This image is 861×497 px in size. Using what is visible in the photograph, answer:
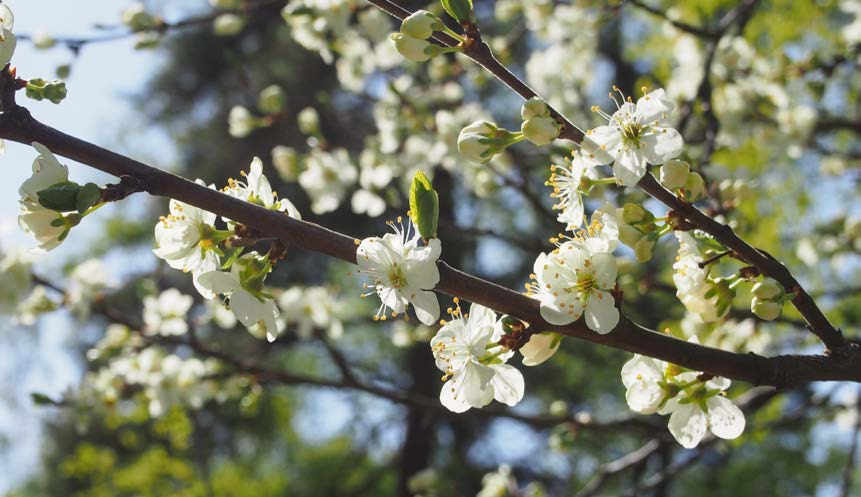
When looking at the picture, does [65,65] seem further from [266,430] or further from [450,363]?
[266,430]

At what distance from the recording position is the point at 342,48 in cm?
308

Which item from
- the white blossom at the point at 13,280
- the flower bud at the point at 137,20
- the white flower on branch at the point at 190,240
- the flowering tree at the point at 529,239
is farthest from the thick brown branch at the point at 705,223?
the white blossom at the point at 13,280

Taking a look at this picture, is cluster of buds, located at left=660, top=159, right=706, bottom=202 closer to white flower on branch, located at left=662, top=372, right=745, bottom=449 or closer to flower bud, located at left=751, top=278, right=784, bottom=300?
flower bud, located at left=751, top=278, right=784, bottom=300

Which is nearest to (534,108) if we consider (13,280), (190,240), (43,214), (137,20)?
(190,240)

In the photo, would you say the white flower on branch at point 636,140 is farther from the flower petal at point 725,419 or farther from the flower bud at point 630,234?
the flower petal at point 725,419

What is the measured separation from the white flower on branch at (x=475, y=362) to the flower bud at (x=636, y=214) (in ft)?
0.73

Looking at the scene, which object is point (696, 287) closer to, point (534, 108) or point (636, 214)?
point (636, 214)

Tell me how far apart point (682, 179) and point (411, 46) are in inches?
15.8

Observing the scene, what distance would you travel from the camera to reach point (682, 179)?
101 centimetres

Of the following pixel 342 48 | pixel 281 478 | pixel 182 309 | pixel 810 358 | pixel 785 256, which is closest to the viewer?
pixel 810 358

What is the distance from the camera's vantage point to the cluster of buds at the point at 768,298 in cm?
103

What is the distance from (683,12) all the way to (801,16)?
746 mm

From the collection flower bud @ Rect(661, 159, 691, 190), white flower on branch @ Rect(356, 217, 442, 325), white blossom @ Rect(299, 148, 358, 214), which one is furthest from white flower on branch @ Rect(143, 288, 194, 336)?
flower bud @ Rect(661, 159, 691, 190)

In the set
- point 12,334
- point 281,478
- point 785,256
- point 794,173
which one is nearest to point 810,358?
point 785,256
